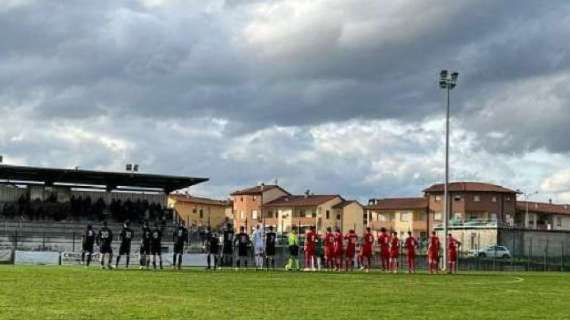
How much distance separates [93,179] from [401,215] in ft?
247

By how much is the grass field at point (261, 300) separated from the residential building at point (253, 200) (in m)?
117

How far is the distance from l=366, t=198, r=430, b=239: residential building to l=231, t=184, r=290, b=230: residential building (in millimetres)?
17667

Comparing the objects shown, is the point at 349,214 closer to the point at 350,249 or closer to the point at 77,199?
the point at 77,199

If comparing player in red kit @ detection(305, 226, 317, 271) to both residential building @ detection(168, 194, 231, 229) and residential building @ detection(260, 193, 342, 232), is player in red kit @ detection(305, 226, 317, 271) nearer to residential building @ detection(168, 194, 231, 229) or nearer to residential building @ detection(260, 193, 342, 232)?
residential building @ detection(260, 193, 342, 232)

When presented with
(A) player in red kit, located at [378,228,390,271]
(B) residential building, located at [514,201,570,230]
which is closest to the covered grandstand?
(A) player in red kit, located at [378,228,390,271]

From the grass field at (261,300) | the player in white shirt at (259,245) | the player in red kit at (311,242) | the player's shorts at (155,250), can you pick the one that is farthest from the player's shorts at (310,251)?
the grass field at (261,300)

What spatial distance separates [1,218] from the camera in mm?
62312

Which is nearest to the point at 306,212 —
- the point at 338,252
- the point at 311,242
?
the point at 338,252

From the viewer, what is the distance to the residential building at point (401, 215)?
12938 centimetres

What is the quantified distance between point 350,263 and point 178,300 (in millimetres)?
24480

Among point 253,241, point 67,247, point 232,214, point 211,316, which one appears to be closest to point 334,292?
point 211,316

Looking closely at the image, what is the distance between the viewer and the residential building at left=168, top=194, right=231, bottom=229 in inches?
5714

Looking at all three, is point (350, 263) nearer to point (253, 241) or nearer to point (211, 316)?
point (253, 241)

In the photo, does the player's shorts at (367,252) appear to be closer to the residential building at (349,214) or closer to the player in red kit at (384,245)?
the player in red kit at (384,245)
